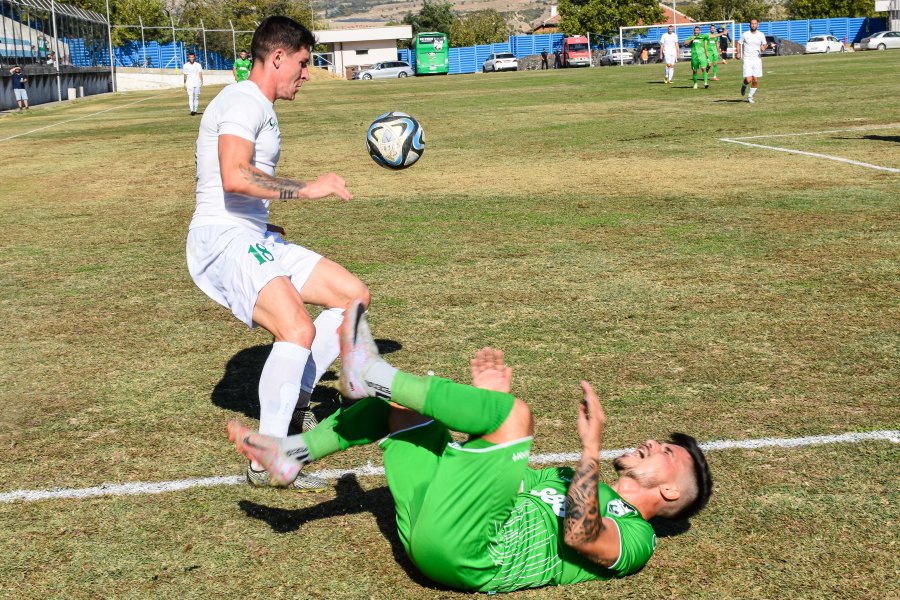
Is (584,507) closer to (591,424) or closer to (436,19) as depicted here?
(591,424)

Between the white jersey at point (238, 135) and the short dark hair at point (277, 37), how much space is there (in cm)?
20

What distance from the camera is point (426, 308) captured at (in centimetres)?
825

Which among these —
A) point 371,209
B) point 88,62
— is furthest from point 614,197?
point 88,62

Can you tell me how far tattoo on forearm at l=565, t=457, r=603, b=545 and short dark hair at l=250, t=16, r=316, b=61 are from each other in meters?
2.81

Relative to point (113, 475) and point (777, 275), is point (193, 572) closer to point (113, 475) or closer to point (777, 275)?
point (113, 475)

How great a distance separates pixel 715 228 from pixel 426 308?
4387mm

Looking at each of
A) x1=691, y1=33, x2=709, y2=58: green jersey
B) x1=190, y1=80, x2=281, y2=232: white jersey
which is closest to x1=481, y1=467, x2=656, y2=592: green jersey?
x1=190, y1=80, x2=281, y2=232: white jersey

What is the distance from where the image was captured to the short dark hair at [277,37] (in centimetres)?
517

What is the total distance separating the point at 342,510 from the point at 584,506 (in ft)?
4.84

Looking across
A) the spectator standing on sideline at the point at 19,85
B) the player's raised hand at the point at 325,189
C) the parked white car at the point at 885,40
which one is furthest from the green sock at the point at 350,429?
the parked white car at the point at 885,40

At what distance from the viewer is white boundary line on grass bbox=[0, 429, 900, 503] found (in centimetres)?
494

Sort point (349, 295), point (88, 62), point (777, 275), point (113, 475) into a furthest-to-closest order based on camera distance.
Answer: point (88, 62) < point (777, 275) < point (349, 295) < point (113, 475)

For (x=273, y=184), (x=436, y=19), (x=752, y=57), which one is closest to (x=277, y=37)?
(x=273, y=184)

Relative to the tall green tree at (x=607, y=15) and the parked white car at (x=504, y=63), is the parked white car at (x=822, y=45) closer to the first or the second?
the tall green tree at (x=607, y=15)
